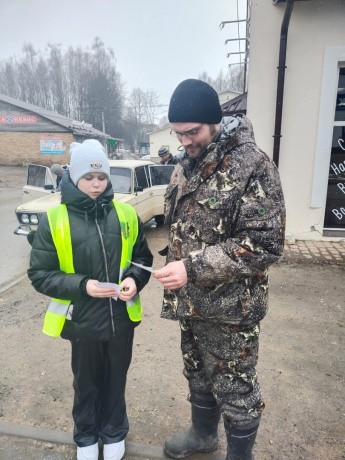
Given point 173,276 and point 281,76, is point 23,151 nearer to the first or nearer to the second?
point 281,76

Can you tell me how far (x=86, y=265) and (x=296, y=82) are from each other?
17.6 feet

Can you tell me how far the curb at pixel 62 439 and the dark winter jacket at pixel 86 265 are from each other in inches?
33.5

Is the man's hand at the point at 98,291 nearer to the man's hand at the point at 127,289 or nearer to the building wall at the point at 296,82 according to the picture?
the man's hand at the point at 127,289

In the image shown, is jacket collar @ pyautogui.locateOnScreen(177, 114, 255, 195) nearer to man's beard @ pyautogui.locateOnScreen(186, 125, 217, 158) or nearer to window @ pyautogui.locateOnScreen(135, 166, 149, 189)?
man's beard @ pyautogui.locateOnScreen(186, 125, 217, 158)

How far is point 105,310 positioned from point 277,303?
2.92 m

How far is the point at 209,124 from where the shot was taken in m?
1.57

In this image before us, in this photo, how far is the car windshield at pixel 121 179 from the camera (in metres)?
6.87

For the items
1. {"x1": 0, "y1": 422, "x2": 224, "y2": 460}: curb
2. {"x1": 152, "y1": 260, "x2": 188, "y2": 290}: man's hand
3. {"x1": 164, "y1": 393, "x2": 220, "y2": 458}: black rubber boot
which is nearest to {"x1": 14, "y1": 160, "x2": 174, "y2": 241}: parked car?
{"x1": 0, "y1": 422, "x2": 224, "y2": 460}: curb

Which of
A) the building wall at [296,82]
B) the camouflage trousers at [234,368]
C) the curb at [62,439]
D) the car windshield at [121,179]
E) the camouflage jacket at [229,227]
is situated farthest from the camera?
the car windshield at [121,179]

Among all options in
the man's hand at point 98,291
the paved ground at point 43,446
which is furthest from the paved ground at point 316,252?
the man's hand at point 98,291

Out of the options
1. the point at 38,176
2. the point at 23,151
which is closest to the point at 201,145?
the point at 38,176

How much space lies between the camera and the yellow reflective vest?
5.64 ft

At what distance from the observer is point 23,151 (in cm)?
2862

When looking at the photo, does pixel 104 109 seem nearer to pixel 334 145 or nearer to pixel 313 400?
pixel 334 145
